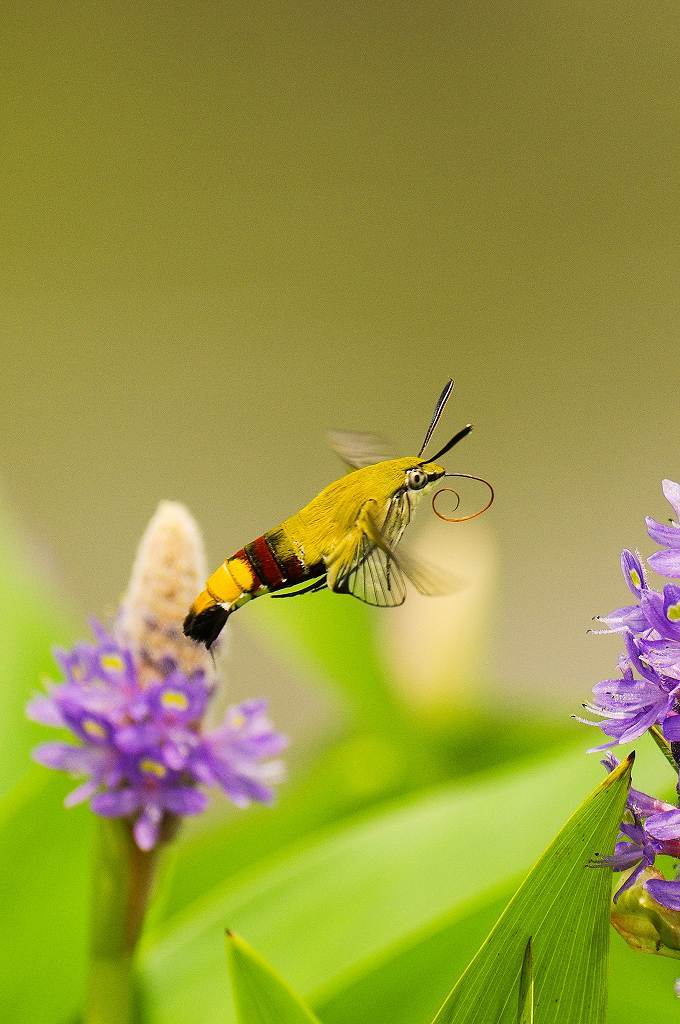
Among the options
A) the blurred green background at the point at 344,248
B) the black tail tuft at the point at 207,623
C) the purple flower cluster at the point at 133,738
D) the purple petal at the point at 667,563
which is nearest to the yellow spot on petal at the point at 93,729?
the purple flower cluster at the point at 133,738

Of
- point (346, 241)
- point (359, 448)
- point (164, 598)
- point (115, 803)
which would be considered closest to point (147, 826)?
point (115, 803)

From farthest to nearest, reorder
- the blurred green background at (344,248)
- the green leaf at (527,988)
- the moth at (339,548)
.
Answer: the blurred green background at (344,248) → the moth at (339,548) → the green leaf at (527,988)

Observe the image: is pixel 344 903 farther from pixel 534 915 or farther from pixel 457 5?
pixel 457 5

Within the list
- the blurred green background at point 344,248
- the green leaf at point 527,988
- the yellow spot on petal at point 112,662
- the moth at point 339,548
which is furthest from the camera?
the blurred green background at point 344,248

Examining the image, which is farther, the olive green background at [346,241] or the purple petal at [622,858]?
the olive green background at [346,241]

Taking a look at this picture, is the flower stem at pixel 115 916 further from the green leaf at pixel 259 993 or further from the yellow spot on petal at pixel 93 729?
the green leaf at pixel 259 993

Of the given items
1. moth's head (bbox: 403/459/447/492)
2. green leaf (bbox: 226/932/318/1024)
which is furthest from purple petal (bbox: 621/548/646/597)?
green leaf (bbox: 226/932/318/1024)

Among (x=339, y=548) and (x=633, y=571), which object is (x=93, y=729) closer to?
(x=339, y=548)
